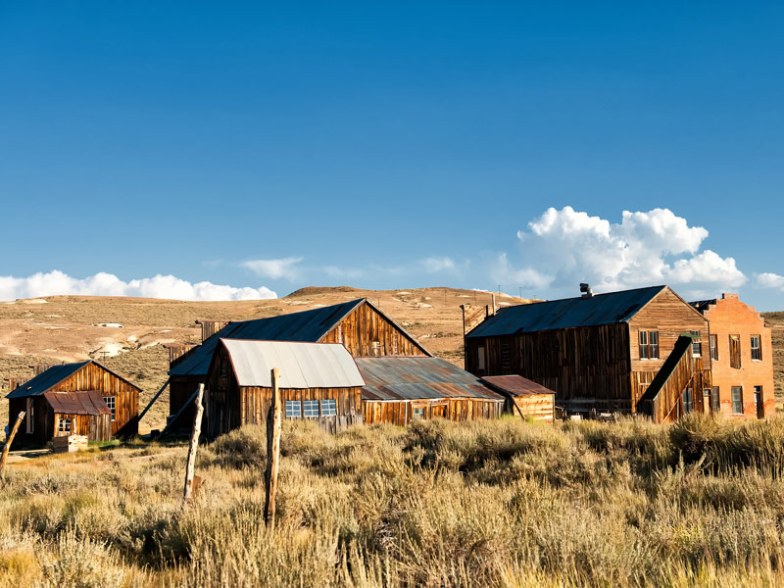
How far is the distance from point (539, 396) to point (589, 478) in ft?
69.0

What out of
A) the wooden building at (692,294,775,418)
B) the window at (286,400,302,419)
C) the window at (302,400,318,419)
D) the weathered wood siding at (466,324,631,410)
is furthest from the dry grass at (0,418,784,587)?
the wooden building at (692,294,775,418)

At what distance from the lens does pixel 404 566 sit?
6.68m

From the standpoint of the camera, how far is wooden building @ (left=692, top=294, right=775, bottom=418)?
127 ft

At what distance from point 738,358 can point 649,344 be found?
8.24m

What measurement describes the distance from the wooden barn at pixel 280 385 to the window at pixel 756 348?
2244 cm

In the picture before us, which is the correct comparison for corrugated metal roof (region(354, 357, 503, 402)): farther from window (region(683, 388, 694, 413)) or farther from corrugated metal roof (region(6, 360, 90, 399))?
corrugated metal roof (region(6, 360, 90, 399))

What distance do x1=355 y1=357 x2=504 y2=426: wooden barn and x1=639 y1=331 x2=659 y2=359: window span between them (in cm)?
716

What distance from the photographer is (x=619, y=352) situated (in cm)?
3400

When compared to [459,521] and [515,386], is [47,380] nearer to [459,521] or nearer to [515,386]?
[515,386]

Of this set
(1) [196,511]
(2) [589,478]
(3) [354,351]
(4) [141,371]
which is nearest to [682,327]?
(3) [354,351]

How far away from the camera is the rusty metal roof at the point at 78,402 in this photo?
34.9 metres

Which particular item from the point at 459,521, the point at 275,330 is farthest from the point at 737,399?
the point at 459,521

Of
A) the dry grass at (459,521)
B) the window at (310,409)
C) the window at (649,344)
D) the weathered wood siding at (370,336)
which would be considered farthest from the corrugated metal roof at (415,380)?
the dry grass at (459,521)

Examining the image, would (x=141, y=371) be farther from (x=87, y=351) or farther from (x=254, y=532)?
(x=254, y=532)
